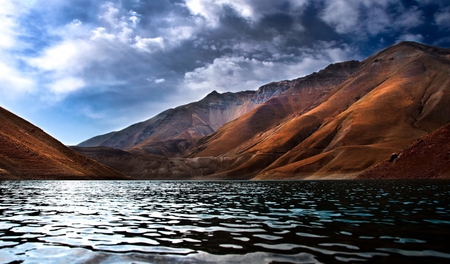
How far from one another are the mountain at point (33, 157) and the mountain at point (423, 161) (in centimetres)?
13437

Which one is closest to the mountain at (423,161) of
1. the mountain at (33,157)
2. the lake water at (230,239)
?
the lake water at (230,239)

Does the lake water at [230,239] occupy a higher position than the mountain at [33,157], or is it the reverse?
the mountain at [33,157]

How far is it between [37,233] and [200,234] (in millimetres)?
8208

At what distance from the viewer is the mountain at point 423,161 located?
11569 centimetres

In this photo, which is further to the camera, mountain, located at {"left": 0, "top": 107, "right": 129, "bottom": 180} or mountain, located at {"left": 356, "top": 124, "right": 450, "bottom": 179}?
mountain, located at {"left": 0, "top": 107, "right": 129, "bottom": 180}

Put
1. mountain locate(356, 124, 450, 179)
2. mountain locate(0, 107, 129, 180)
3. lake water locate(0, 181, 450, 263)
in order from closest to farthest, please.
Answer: lake water locate(0, 181, 450, 263)
mountain locate(356, 124, 450, 179)
mountain locate(0, 107, 129, 180)

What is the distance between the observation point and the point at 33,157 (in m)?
144

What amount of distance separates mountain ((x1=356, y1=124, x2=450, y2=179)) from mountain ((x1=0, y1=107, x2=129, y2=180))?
134367mm

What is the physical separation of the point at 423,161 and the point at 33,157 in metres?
155

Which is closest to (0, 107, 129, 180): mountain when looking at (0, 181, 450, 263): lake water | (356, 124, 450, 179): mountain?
(0, 181, 450, 263): lake water

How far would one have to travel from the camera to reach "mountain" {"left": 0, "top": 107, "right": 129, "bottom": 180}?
434 ft

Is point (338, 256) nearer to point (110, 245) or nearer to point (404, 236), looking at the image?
point (404, 236)

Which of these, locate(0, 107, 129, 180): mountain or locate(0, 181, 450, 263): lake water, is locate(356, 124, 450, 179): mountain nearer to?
locate(0, 181, 450, 263): lake water

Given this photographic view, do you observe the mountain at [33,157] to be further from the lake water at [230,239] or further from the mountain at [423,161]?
the mountain at [423,161]
